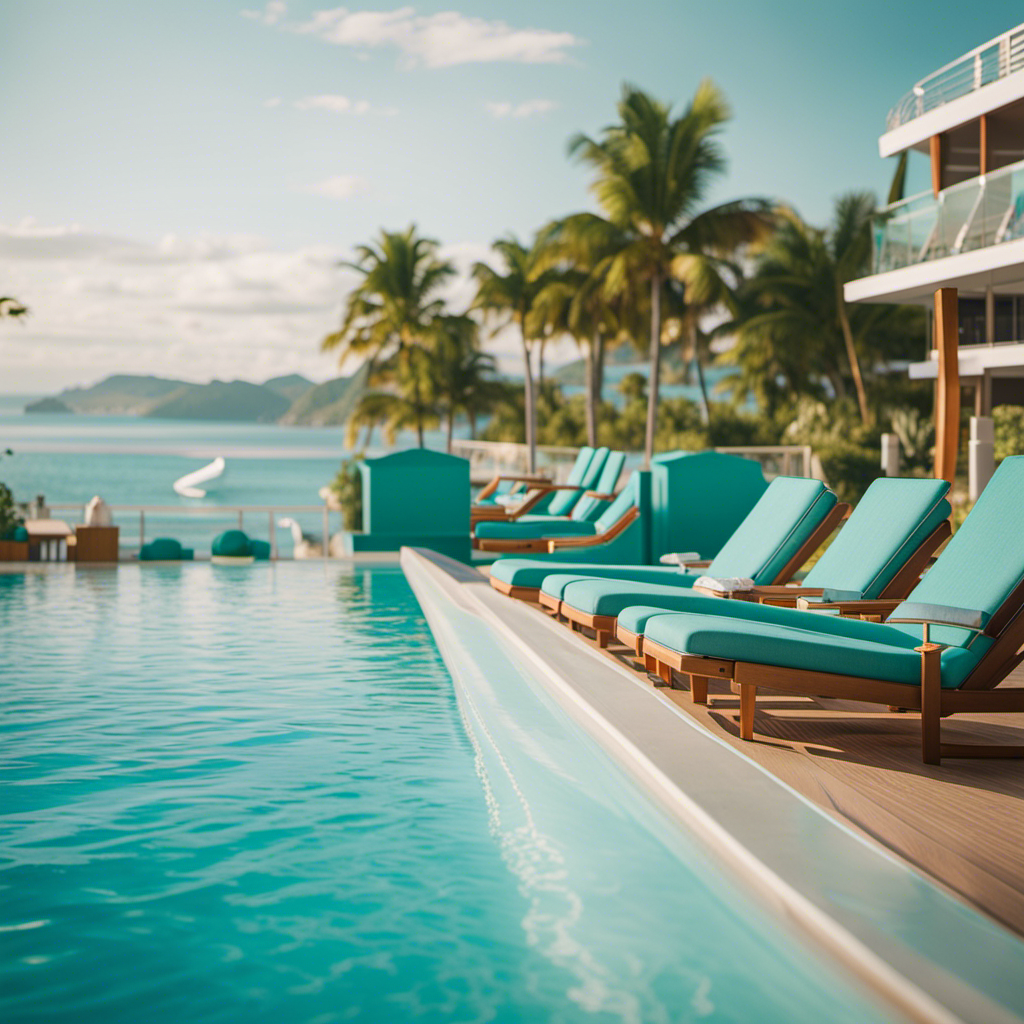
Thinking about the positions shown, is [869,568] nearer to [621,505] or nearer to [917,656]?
[917,656]

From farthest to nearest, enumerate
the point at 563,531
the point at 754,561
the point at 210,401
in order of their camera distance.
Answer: the point at 210,401 → the point at 563,531 → the point at 754,561

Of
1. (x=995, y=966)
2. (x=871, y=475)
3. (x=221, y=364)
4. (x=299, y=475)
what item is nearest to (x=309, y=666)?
(x=995, y=966)

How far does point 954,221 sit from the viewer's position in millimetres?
16078

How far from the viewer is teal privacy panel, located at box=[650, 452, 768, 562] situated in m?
8.95

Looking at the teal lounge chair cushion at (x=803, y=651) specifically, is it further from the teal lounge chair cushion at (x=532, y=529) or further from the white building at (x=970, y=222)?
the white building at (x=970, y=222)

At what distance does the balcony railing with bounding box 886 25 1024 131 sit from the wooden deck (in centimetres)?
1642

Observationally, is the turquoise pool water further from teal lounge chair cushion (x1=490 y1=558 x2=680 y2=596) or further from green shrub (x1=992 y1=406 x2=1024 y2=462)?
green shrub (x1=992 y1=406 x2=1024 y2=462)

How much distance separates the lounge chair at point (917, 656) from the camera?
343 centimetres

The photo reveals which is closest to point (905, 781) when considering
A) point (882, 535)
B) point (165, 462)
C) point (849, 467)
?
point (882, 535)

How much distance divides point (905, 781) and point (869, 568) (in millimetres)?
1475

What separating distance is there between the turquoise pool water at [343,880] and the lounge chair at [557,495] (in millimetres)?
5981

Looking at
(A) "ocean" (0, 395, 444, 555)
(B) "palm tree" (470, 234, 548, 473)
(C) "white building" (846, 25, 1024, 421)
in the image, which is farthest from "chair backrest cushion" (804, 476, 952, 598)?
(A) "ocean" (0, 395, 444, 555)

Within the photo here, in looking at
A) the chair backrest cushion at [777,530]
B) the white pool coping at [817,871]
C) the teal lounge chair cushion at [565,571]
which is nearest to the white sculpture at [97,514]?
the teal lounge chair cushion at [565,571]

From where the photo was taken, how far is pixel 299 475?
7038 cm
